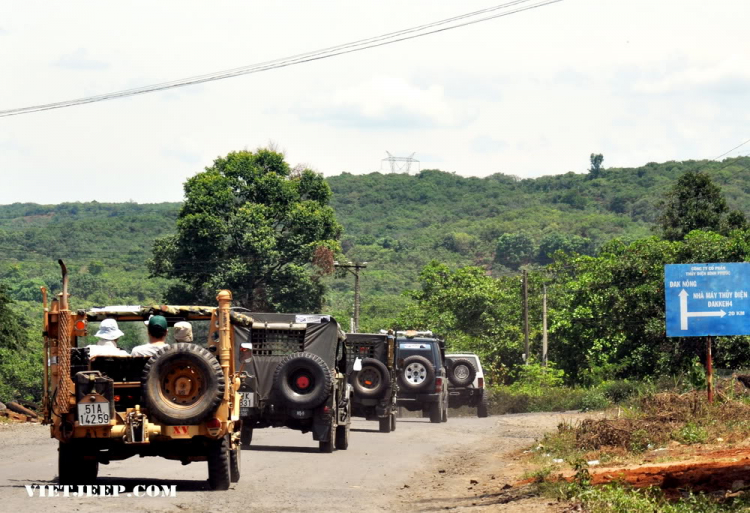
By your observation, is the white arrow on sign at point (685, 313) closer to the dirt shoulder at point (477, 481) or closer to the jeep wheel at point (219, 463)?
the dirt shoulder at point (477, 481)

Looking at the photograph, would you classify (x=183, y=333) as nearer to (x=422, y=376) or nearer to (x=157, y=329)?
(x=157, y=329)

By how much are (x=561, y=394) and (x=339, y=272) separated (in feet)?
85.7

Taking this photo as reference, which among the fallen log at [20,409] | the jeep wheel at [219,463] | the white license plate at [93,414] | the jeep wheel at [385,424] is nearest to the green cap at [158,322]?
the white license plate at [93,414]

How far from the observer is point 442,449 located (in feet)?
68.6

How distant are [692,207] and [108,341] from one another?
55489mm

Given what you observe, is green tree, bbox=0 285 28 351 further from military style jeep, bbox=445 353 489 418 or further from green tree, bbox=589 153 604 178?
green tree, bbox=589 153 604 178

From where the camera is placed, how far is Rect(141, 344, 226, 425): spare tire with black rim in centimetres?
1180

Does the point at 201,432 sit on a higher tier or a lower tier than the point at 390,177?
lower

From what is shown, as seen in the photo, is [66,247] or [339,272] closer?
[339,272]

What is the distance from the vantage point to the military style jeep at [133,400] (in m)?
11.8

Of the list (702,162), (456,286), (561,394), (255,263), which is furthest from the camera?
(702,162)

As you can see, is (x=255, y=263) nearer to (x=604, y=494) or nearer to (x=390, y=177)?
(x=604, y=494)

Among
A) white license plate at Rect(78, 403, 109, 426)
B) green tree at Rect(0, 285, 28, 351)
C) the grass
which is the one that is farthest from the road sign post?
green tree at Rect(0, 285, 28, 351)

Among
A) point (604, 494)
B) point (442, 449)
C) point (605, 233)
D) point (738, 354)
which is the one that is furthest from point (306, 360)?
A: point (605, 233)
